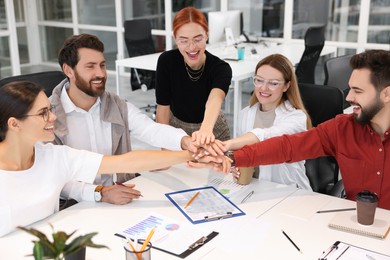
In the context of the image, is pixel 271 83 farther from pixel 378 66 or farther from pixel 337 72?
pixel 337 72

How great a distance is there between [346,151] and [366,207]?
0.48 m

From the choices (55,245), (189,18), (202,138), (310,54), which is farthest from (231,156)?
(310,54)

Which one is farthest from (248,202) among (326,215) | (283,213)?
(326,215)

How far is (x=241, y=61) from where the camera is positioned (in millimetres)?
5551

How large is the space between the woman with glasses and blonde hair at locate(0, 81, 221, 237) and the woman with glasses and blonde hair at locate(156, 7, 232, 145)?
100 cm

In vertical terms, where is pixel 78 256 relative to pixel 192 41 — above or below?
below

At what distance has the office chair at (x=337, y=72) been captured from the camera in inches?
139

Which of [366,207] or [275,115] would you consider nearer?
[366,207]

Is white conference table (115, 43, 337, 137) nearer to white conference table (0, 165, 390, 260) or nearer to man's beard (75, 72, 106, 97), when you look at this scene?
man's beard (75, 72, 106, 97)

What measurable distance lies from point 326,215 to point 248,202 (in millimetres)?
344

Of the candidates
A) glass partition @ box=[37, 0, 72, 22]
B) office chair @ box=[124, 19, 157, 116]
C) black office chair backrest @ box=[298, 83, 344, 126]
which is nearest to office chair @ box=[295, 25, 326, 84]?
office chair @ box=[124, 19, 157, 116]

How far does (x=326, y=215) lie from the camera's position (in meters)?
2.02

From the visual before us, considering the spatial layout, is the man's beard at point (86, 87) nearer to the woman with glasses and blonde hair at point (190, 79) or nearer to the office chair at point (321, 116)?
the woman with glasses and blonde hair at point (190, 79)

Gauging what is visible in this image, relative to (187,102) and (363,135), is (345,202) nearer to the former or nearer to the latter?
(363,135)
